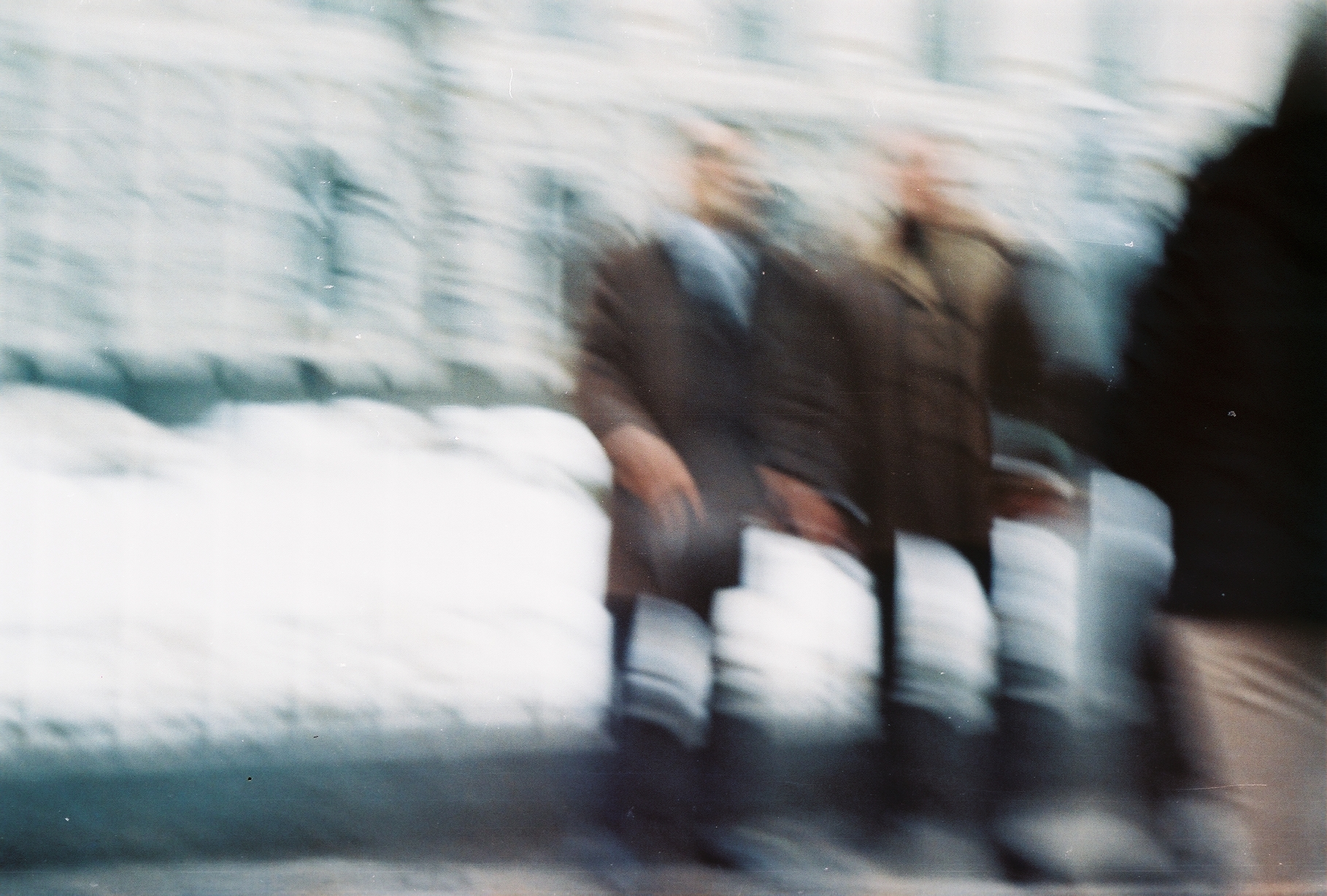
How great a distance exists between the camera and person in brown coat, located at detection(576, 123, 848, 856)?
5.94ft

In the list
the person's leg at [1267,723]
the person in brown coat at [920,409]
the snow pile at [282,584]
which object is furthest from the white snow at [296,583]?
the person's leg at [1267,723]

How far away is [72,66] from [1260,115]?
8.38ft

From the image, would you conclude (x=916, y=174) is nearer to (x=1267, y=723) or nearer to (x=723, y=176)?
(x=723, y=176)

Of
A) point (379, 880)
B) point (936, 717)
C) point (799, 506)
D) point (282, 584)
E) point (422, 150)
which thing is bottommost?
point (379, 880)

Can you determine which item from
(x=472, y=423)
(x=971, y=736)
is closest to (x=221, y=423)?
(x=472, y=423)

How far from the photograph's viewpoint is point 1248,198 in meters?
1.93

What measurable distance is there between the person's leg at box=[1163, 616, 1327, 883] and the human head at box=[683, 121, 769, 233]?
1.32m

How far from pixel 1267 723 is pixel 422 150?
2.24 metres

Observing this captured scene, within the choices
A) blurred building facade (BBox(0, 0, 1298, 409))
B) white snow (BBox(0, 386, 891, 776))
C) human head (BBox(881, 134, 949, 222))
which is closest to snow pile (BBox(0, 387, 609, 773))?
white snow (BBox(0, 386, 891, 776))

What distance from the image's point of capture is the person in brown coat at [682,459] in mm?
1812

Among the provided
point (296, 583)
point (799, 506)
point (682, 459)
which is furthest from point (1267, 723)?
point (296, 583)

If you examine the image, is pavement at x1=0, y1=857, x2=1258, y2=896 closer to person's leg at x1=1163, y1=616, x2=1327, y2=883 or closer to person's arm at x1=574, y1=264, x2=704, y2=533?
person's arm at x1=574, y1=264, x2=704, y2=533

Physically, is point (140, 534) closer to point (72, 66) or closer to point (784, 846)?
point (72, 66)

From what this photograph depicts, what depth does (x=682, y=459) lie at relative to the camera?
5.98ft
